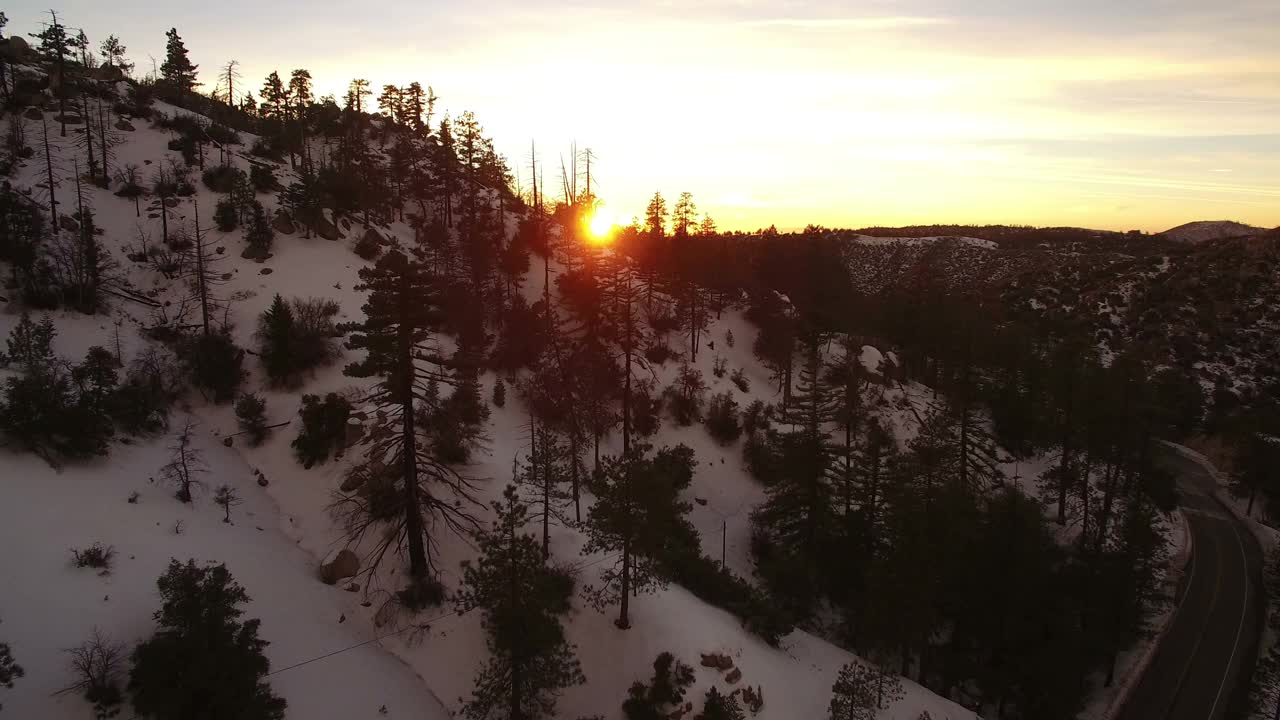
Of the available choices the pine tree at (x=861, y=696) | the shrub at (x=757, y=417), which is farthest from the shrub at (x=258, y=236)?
the pine tree at (x=861, y=696)

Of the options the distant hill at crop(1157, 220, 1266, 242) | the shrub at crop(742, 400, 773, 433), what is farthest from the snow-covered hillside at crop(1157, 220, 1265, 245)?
the shrub at crop(742, 400, 773, 433)

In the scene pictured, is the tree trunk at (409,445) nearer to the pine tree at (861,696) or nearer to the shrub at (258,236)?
the pine tree at (861,696)

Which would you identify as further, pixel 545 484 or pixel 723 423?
pixel 723 423

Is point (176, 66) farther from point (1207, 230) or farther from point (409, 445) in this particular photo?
point (1207, 230)

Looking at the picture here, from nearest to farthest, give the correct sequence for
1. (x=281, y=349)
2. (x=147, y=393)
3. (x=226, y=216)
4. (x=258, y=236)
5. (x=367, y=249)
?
(x=147, y=393) < (x=281, y=349) < (x=258, y=236) < (x=226, y=216) < (x=367, y=249)

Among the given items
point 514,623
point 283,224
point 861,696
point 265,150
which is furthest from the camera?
point 265,150

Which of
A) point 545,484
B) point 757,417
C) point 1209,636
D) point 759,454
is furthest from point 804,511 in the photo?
point 1209,636

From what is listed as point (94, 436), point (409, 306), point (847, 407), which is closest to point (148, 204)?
point (94, 436)
